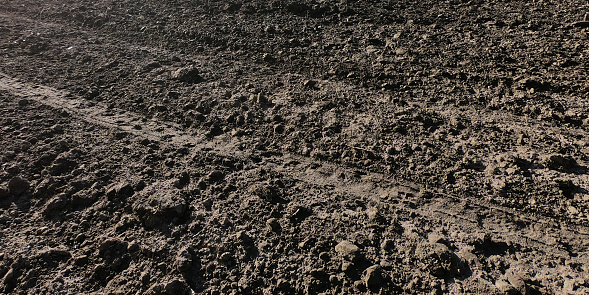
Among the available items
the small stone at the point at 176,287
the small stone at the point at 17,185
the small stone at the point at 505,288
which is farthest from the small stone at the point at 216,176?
the small stone at the point at 505,288

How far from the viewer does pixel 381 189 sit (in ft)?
8.46

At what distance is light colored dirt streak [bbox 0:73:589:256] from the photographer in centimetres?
220

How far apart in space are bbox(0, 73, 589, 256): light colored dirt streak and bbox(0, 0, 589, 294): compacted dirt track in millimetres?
12

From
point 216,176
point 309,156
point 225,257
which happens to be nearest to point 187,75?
point 216,176

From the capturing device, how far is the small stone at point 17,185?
9.16ft

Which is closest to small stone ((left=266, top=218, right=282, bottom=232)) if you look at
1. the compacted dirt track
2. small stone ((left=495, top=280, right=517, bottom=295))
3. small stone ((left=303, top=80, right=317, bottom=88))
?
the compacted dirt track

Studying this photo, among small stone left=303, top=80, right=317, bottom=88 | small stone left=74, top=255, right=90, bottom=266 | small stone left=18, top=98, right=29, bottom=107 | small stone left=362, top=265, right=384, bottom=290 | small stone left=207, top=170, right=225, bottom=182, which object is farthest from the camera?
small stone left=18, top=98, right=29, bottom=107

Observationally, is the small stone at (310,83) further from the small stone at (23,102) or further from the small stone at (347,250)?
the small stone at (23,102)

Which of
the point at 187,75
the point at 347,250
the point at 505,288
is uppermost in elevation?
the point at 187,75

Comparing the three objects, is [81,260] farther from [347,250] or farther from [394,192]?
[394,192]

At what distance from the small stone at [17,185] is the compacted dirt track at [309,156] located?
2 cm

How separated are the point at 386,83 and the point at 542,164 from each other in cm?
131

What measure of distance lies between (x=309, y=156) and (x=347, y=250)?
0.83 metres

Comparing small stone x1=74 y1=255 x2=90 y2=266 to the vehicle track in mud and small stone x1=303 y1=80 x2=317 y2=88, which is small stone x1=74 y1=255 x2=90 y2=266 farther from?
small stone x1=303 y1=80 x2=317 y2=88
